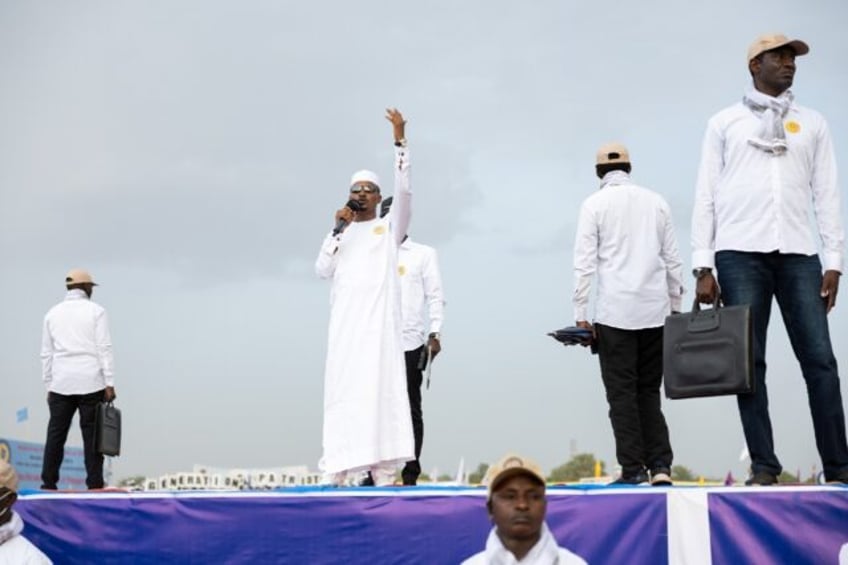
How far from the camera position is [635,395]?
7.71 metres

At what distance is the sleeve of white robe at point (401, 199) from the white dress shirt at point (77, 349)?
3.66 meters

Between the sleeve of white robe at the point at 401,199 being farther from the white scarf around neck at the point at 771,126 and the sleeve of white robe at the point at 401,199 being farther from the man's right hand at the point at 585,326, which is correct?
the white scarf around neck at the point at 771,126

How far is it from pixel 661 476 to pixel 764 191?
6.22 ft

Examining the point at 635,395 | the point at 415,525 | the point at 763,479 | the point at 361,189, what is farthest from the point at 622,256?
the point at 415,525

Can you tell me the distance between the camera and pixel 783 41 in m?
6.70

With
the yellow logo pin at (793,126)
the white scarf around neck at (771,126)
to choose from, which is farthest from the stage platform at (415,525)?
the yellow logo pin at (793,126)

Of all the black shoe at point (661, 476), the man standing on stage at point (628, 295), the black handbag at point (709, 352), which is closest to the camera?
the black handbag at point (709, 352)

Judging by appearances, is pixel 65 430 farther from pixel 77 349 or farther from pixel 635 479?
pixel 635 479

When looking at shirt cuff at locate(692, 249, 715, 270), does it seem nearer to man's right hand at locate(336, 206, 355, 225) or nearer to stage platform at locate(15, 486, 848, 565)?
stage platform at locate(15, 486, 848, 565)

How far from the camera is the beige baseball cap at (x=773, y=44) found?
670 cm

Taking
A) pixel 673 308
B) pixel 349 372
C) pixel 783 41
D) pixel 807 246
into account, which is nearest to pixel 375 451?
pixel 349 372

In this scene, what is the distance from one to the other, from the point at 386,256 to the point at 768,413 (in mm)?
2912

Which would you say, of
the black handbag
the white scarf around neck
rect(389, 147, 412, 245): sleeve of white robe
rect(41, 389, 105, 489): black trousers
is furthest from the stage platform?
rect(41, 389, 105, 489): black trousers

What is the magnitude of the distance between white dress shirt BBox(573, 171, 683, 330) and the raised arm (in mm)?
1226
